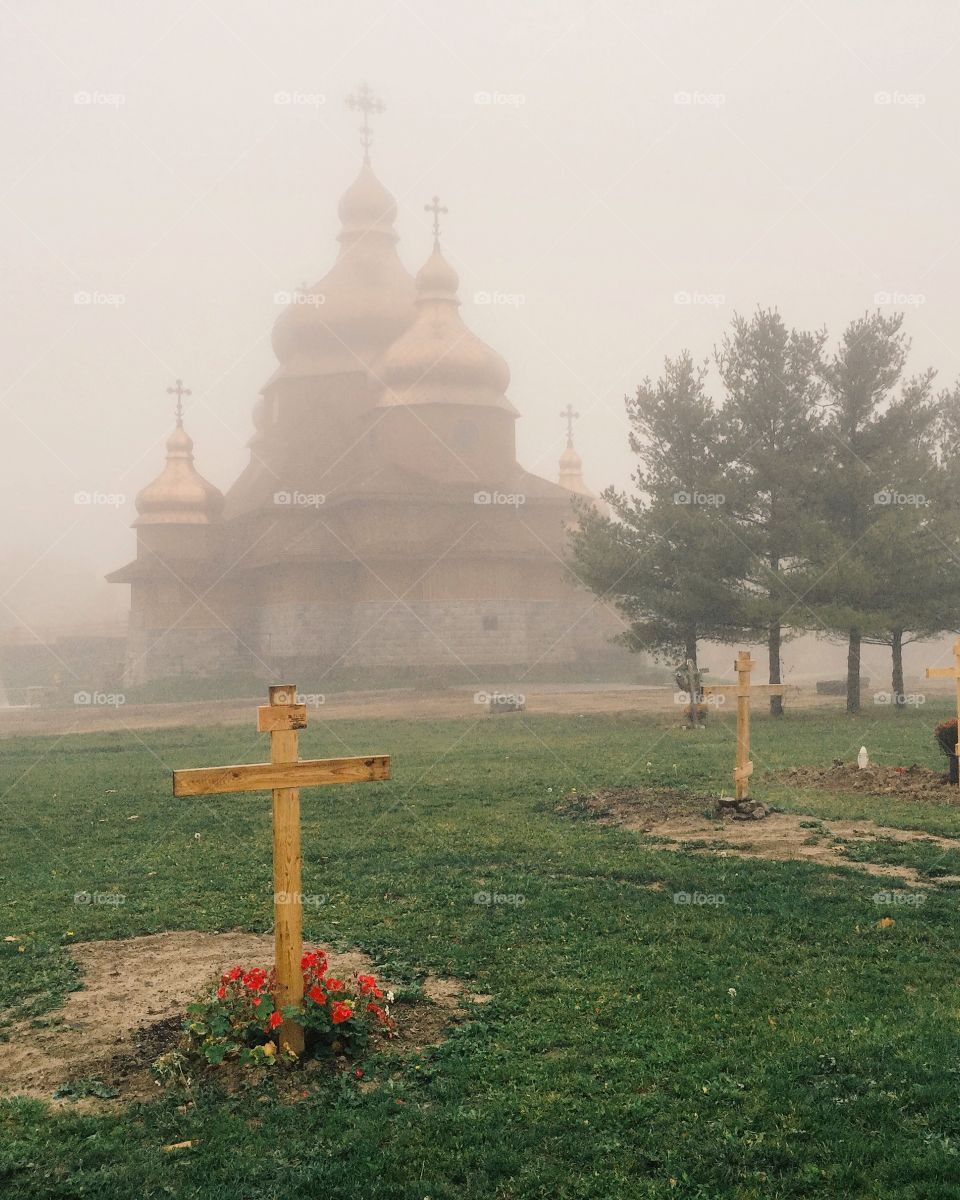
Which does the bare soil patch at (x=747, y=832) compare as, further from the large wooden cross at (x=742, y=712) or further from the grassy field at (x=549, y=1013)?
the large wooden cross at (x=742, y=712)

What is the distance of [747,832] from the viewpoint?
11906 mm

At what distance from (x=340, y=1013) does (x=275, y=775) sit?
133 cm

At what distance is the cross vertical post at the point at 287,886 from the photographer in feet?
19.3

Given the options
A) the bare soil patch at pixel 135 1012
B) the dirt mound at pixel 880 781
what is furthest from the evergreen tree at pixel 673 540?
the bare soil patch at pixel 135 1012

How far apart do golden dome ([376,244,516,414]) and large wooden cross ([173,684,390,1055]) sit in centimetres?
4487

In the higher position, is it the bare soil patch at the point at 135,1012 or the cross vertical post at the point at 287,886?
the cross vertical post at the point at 287,886

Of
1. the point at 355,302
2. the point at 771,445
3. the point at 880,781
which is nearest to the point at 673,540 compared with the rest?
the point at 771,445

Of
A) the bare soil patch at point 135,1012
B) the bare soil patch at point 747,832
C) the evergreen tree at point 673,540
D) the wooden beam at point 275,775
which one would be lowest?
the bare soil patch at point 135,1012

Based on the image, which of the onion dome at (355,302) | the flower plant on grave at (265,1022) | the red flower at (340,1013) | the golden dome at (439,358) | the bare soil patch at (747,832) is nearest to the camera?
the flower plant on grave at (265,1022)

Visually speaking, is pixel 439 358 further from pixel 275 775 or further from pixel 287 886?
pixel 287 886

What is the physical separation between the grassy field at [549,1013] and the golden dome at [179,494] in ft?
133

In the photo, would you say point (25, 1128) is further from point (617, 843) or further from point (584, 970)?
point (617, 843)

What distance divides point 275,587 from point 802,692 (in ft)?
77.4

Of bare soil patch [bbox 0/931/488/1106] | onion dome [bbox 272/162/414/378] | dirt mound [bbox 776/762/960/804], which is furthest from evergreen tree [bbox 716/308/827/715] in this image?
onion dome [bbox 272/162/414/378]
